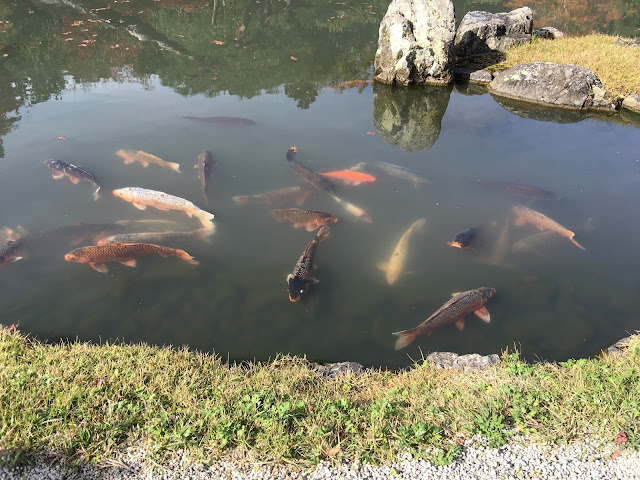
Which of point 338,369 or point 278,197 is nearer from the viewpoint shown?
point 338,369

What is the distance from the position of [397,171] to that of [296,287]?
3.74 metres

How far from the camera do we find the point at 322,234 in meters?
6.80

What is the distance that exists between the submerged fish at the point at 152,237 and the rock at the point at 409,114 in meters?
4.88

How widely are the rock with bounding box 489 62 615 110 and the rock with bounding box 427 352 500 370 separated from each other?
9.00m

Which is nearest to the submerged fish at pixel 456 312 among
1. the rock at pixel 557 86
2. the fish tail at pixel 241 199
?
the fish tail at pixel 241 199

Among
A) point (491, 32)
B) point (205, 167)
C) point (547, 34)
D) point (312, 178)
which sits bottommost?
point (205, 167)

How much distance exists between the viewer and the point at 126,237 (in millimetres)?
6520

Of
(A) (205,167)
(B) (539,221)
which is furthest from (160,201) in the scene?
(B) (539,221)

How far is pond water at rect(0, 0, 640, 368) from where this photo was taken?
5.48 meters

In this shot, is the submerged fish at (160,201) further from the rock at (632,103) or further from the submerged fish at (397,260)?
the rock at (632,103)

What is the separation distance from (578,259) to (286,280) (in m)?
4.33

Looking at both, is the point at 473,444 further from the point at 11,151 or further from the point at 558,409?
the point at 11,151

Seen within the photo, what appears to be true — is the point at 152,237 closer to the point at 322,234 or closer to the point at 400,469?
the point at 322,234

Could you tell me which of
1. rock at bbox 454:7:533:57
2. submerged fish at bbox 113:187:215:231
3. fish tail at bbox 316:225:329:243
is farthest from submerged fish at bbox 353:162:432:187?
rock at bbox 454:7:533:57
